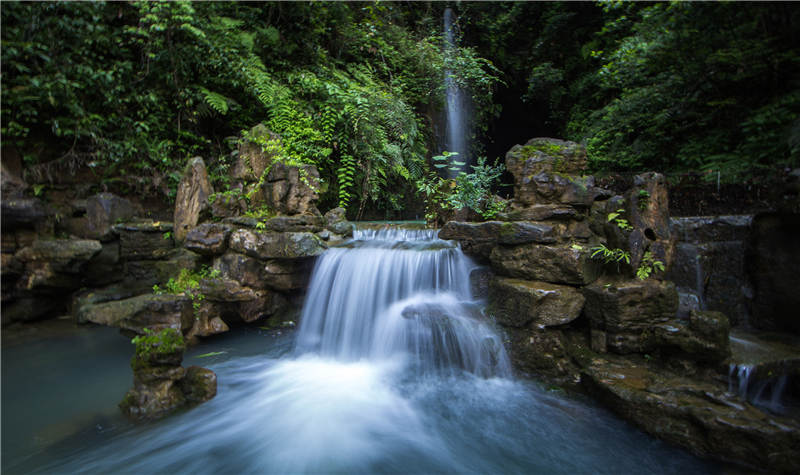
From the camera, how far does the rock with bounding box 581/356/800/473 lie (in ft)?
8.99

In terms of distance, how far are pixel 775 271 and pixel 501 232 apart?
3.53 m

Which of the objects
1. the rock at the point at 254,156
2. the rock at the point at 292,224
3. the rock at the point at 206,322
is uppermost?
the rock at the point at 254,156

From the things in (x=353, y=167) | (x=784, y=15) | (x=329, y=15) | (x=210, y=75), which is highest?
(x=329, y=15)

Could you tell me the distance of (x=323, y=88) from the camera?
29.0 ft

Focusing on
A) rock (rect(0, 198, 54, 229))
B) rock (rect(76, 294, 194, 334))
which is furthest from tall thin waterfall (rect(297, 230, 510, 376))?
rock (rect(0, 198, 54, 229))

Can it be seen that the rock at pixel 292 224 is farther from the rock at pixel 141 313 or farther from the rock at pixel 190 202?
Result: the rock at pixel 190 202

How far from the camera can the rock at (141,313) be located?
5.15m

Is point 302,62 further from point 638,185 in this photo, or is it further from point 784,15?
point 784,15

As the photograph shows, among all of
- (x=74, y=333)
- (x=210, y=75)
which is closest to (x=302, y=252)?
(x=74, y=333)

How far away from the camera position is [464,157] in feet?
44.6

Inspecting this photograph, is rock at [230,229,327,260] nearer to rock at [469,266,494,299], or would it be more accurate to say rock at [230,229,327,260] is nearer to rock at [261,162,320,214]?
rock at [261,162,320,214]

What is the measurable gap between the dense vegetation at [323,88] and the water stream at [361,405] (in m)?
3.31

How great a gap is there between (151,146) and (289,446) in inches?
295

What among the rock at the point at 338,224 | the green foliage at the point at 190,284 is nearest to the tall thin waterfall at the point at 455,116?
the rock at the point at 338,224
